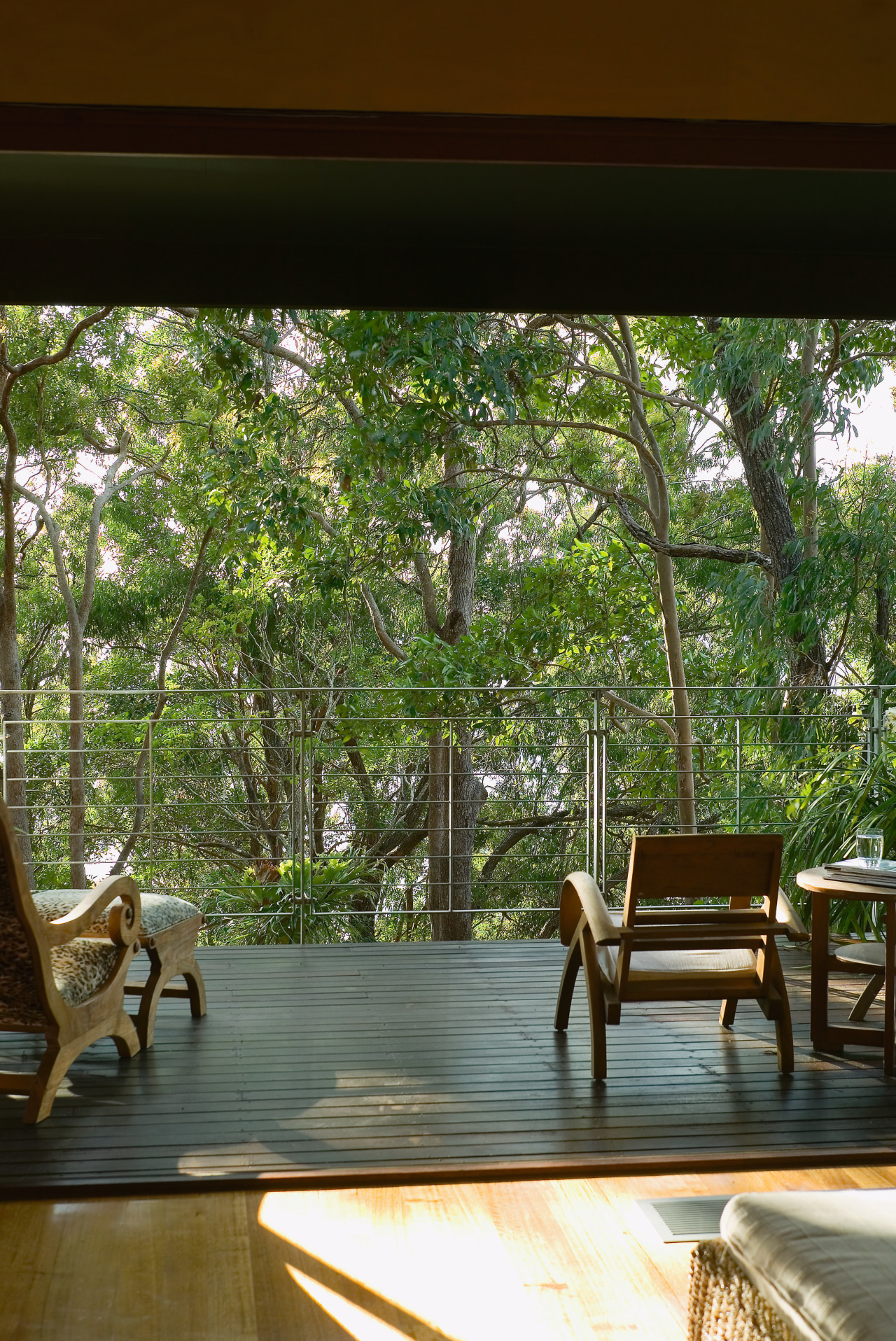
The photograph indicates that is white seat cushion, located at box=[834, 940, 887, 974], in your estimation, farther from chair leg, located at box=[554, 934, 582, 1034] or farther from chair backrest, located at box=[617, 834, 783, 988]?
chair leg, located at box=[554, 934, 582, 1034]

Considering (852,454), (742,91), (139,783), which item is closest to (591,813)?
(742,91)

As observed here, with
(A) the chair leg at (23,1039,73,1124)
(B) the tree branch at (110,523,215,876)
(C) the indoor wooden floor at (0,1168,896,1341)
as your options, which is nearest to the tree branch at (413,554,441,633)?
(B) the tree branch at (110,523,215,876)

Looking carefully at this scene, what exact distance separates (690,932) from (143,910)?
71.5 inches

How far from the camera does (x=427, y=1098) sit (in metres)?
3.37

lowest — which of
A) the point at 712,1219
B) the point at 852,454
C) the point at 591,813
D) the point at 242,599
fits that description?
the point at 712,1219

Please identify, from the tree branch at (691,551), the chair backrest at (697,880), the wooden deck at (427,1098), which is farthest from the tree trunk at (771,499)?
the chair backrest at (697,880)

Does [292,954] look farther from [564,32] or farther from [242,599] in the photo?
[242,599]

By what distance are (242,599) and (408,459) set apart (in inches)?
188

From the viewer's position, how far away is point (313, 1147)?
3012mm

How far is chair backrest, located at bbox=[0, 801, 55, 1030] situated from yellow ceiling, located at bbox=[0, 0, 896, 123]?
1871 mm

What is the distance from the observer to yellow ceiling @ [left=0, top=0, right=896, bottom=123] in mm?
2277

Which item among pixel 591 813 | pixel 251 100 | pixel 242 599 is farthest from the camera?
pixel 242 599

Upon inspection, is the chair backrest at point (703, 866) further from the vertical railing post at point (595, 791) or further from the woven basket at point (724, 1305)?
the vertical railing post at point (595, 791)

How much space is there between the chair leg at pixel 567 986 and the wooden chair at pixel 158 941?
1.30 metres
